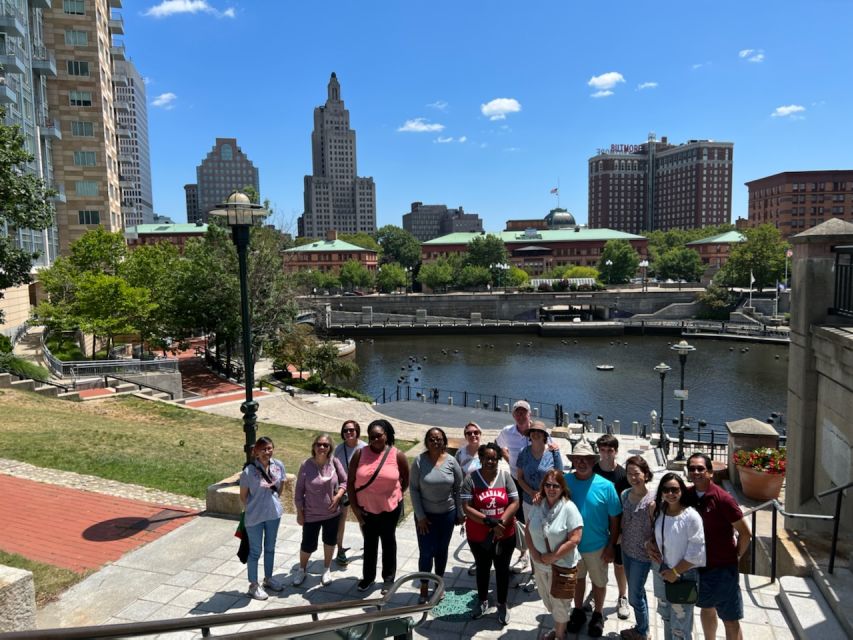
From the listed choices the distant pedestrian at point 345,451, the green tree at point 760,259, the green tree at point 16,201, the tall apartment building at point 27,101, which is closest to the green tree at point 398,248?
the green tree at point 760,259

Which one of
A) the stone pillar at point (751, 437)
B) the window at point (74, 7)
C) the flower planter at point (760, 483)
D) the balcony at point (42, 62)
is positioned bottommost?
the flower planter at point (760, 483)

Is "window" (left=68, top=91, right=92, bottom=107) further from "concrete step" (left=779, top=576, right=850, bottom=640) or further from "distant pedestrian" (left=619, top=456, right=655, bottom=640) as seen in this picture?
"concrete step" (left=779, top=576, right=850, bottom=640)

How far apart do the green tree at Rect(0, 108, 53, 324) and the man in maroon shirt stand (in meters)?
19.7

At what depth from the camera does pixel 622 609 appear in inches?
233

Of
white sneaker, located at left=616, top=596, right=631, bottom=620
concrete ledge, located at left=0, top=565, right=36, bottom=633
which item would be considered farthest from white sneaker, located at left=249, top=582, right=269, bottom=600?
white sneaker, located at left=616, top=596, right=631, bottom=620

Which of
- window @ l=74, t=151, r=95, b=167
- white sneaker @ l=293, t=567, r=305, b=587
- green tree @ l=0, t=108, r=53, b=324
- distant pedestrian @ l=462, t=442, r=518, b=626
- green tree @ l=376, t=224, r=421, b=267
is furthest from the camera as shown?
A: green tree @ l=376, t=224, r=421, b=267

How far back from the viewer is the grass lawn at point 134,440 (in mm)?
11133

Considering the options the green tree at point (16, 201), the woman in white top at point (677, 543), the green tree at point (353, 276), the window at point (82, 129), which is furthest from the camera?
the green tree at point (353, 276)

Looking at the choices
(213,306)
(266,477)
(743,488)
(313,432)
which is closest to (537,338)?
(213,306)

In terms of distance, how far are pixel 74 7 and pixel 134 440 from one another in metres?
Answer: 45.7

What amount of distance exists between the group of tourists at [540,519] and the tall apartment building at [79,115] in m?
47.6

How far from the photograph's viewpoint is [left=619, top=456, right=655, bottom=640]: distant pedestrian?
5.39 meters

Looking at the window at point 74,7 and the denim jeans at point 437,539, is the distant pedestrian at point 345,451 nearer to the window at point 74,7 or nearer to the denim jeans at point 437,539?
the denim jeans at point 437,539

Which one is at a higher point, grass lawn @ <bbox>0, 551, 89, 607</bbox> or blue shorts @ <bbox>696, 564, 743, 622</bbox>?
blue shorts @ <bbox>696, 564, 743, 622</bbox>
